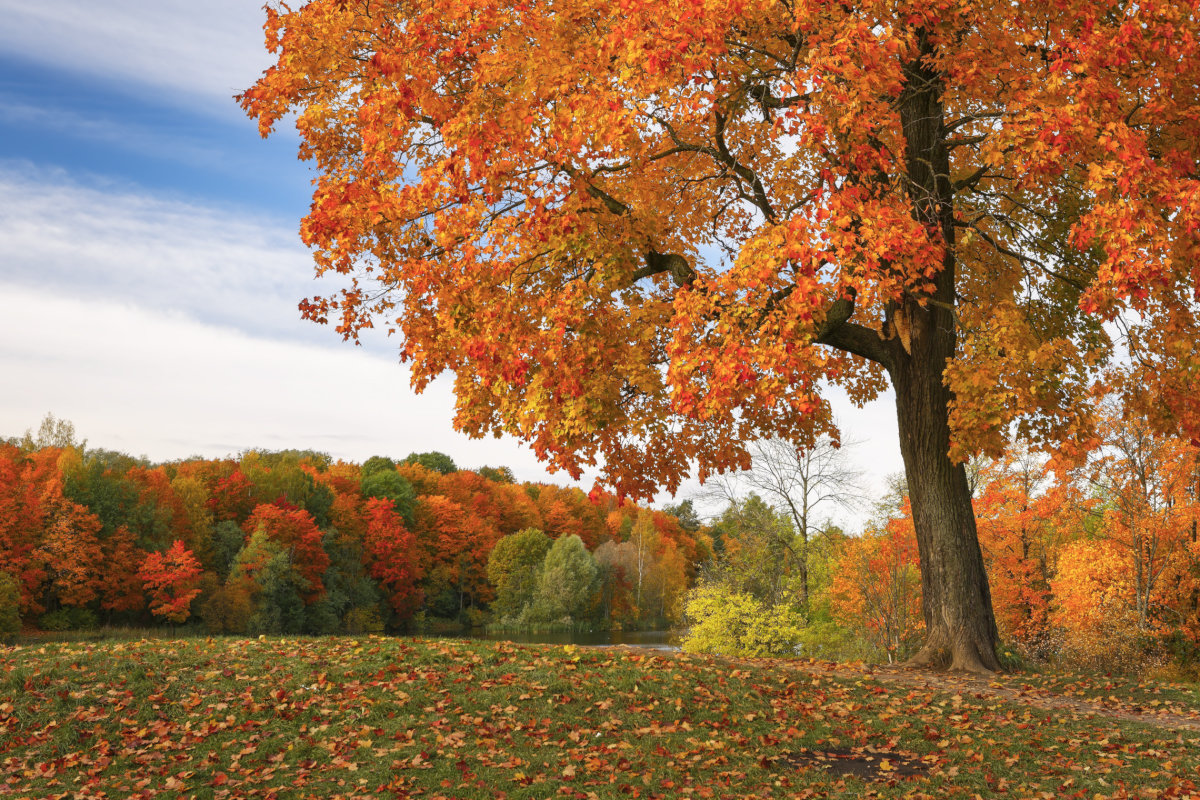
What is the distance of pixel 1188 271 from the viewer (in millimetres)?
11969

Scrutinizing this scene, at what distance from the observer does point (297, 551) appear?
49.6 meters

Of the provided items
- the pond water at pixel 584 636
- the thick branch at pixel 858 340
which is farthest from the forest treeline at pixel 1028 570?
the pond water at pixel 584 636

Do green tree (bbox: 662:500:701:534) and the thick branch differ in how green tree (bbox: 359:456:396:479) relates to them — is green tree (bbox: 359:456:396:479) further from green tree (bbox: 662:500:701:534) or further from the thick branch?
the thick branch

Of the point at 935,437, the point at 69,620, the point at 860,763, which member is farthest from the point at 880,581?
the point at 69,620

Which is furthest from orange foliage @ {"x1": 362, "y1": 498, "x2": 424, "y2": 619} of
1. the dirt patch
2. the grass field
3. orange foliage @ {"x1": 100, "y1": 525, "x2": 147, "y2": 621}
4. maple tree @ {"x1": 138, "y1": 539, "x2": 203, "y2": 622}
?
the dirt patch

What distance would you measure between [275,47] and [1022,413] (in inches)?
486

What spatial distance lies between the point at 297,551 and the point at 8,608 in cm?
1568

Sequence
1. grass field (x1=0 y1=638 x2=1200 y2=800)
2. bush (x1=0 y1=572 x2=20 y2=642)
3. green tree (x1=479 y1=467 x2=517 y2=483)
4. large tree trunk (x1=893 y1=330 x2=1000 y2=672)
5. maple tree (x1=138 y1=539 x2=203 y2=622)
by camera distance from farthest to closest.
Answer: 1. green tree (x1=479 y1=467 x2=517 y2=483)
2. maple tree (x1=138 y1=539 x2=203 y2=622)
3. bush (x1=0 y1=572 x2=20 y2=642)
4. large tree trunk (x1=893 y1=330 x2=1000 y2=672)
5. grass field (x1=0 y1=638 x2=1200 y2=800)

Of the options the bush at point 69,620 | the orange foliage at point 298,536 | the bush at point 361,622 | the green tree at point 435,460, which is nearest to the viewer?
the bush at point 69,620

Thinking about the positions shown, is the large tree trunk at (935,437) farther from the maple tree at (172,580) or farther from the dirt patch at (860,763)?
the maple tree at (172,580)

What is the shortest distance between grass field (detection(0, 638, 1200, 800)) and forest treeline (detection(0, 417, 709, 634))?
33091 mm

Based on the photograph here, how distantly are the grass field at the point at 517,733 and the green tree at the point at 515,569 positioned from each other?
52848 mm

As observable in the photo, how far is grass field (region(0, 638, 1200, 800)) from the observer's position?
7352mm

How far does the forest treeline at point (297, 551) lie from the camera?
4069cm
